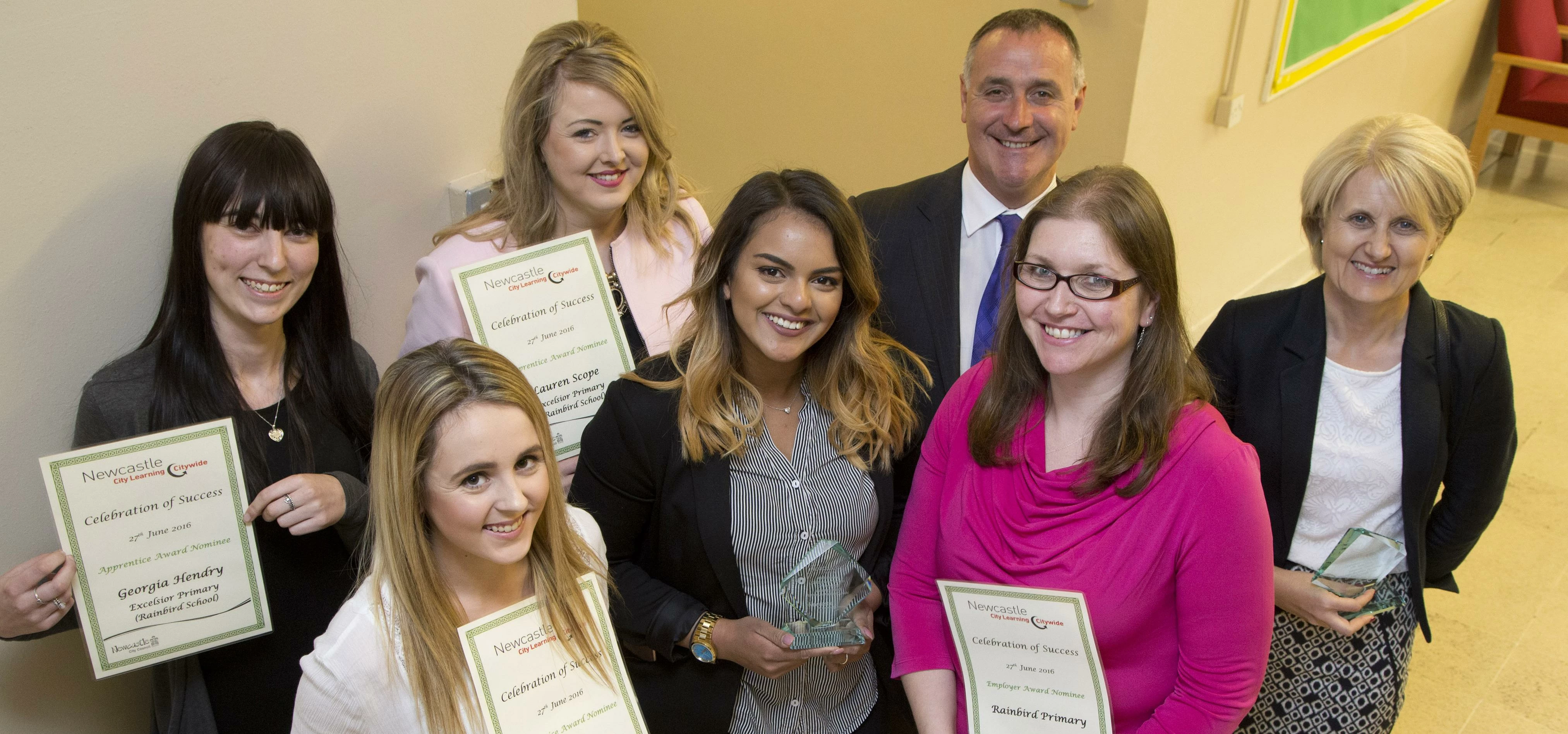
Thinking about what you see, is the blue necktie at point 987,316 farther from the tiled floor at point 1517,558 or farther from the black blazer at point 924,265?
the tiled floor at point 1517,558

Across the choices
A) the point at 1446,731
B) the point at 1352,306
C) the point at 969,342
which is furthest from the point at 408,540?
the point at 1446,731

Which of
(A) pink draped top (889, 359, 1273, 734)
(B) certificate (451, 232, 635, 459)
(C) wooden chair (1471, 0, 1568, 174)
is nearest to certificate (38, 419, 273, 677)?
(B) certificate (451, 232, 635, 459)

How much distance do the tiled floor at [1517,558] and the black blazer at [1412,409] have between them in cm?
115

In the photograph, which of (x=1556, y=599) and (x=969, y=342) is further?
(x=1556, y=599)

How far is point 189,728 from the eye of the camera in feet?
6.47

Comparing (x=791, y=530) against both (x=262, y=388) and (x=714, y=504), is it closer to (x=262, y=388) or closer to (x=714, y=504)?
(x=714, y=504)

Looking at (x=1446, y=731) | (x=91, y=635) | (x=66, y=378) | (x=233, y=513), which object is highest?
(x=66, y=378)

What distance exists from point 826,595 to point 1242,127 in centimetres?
386

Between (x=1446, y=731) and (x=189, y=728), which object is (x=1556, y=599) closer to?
(x=1446, y=731)

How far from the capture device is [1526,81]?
22.9 ft

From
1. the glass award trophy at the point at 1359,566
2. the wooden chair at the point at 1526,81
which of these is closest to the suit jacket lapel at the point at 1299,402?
the glass award trophy at the point at 1359,566

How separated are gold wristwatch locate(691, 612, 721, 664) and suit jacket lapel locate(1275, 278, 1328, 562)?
1.12 metres

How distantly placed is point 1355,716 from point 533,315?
5.90 ft

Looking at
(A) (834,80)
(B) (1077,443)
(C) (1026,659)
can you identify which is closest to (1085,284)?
(B) (1077,443)
